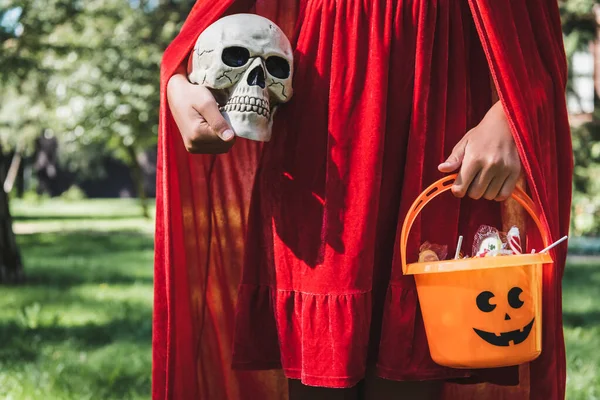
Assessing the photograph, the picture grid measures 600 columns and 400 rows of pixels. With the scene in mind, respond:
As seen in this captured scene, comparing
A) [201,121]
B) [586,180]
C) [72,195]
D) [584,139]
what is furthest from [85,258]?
[72,195]

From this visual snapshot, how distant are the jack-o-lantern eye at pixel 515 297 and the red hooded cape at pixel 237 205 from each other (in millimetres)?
199

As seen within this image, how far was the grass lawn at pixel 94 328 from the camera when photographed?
3463 mm

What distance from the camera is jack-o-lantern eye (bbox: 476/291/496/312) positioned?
1.47 meters

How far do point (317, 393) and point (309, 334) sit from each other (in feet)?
0.58

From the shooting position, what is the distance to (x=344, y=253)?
5.29 ft

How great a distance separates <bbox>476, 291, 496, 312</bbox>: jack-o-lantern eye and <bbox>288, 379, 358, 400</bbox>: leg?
1.33ft

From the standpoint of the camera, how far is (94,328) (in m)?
4.78

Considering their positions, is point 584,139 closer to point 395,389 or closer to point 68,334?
point 68,334

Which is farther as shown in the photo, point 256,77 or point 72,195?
point 72,195

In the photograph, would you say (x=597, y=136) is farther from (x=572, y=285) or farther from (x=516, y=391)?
(x=516, y=391)

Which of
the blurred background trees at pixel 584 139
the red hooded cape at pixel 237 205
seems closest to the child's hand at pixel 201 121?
the red hooded cape at pixel 237 205

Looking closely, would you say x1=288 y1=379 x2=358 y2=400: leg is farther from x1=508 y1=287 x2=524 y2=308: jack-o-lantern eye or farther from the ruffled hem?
x1=508 y1=287 x2=524 y2=308: jack-o-lantern eye

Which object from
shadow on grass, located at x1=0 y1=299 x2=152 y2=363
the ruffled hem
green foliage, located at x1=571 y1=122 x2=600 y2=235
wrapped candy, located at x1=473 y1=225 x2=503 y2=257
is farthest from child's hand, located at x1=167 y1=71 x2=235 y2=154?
green foliage, located at x1=571 y1=122 x2=600 y2=235

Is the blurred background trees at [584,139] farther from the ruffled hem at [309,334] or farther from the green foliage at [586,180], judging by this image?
the ruffled hem at [309,334]
